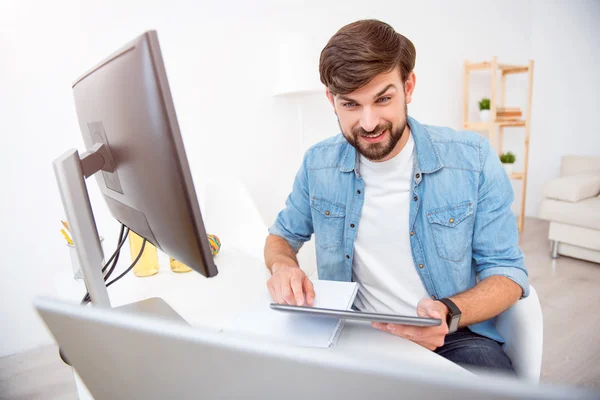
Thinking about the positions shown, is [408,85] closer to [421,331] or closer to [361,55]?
[361,55]

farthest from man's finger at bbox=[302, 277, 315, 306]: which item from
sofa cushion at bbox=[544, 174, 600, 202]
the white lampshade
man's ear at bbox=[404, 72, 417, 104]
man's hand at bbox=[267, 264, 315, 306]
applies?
sofa cushion at bbox=[544, 174, 600, 202]

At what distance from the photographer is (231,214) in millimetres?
2029

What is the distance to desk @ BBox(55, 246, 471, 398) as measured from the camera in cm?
76

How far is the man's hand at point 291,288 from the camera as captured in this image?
2.75 feet

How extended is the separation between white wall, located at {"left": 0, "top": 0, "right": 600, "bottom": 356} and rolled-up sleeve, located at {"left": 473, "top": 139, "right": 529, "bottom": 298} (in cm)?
177

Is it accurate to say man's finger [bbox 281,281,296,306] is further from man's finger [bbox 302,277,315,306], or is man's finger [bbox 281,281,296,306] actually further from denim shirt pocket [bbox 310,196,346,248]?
denim shirt pocket [bbox 310,196,346,248]

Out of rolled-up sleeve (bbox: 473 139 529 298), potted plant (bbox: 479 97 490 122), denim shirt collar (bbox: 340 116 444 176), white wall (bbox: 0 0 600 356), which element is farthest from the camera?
potted plant (bbox: 479 97 490 122)

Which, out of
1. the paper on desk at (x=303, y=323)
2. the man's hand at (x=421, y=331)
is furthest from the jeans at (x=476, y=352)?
the paper on desk at (x=303, y=323)

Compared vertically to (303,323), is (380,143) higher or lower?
higher

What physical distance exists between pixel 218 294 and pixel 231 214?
3.30 feet

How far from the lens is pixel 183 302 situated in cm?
100

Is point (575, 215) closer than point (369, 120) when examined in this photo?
No

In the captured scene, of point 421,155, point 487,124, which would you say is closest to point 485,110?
point 487,124

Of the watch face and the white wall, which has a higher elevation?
the white wall
